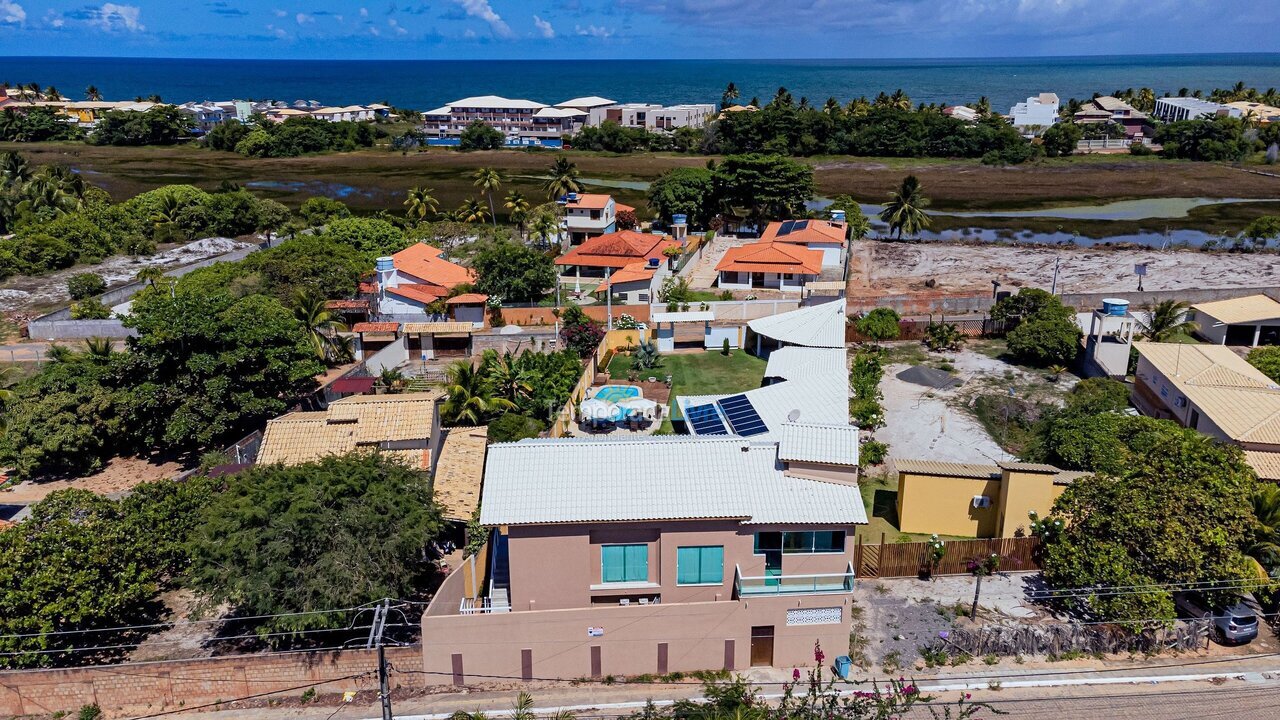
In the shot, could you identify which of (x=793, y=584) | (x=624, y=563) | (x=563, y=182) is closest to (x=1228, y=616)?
(x=793, y=584)

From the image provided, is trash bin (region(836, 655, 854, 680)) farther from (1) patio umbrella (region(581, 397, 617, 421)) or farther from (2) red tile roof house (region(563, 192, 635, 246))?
(2) red tile roof house (region(563, 192, 635, 246))

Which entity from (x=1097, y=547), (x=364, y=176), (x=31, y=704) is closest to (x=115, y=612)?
(x=31, y=704)

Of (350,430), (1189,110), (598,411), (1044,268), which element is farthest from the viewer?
(1189,110)

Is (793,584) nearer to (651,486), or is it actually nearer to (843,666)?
(843,666)

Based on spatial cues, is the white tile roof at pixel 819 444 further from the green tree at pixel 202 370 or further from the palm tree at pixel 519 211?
the palm tree at pixel 519 211

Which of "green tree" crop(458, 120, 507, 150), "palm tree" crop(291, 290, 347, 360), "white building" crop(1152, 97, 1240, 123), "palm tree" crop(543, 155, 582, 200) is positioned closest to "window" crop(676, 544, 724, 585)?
"palm tree" crop(291, 290, 347, 360)

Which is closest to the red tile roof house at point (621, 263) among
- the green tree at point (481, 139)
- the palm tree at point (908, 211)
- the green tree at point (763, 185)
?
the green tree at point (763, 185)

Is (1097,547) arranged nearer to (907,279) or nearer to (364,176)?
(907,279)
